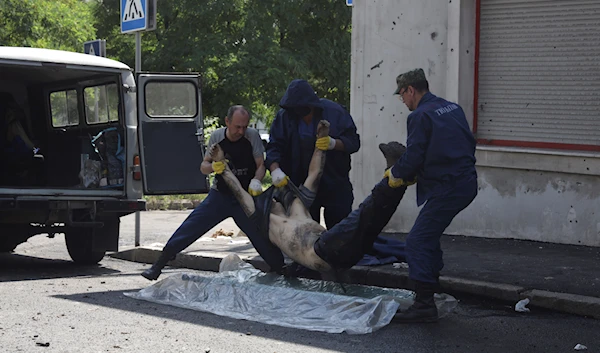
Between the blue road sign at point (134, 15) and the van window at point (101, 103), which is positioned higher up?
the blue road sign at point (134, 15)

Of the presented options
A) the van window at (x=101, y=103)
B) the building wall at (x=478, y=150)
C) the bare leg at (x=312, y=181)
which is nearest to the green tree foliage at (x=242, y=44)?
the van window at (x=101, y=103)

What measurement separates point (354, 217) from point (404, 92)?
38.0 inches

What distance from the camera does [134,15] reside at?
11258mm

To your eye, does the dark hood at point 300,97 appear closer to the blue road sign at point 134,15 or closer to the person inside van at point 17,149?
the blue road sign at point 134,15

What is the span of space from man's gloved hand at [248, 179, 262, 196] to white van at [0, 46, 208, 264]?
8.09 feet

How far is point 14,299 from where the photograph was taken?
7590 millimetres

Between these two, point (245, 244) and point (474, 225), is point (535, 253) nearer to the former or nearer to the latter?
point (474, 225)

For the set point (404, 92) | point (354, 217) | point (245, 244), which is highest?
point (404, 92)

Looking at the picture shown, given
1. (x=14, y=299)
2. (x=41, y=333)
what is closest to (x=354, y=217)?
(x=41, y=333)

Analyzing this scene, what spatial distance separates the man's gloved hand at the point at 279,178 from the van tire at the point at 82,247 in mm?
3110

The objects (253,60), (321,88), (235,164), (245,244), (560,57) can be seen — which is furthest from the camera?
(321,88)

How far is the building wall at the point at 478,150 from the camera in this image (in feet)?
32.6

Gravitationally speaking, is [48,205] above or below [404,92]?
below

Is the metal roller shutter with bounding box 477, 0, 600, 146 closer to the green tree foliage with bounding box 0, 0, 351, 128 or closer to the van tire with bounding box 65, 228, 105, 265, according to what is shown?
the van tire with bounding box 65, 228, 105, 265
